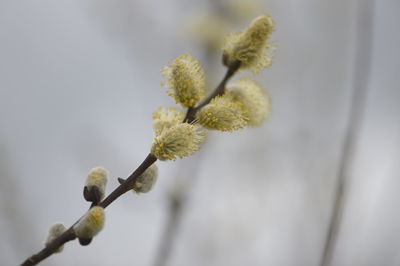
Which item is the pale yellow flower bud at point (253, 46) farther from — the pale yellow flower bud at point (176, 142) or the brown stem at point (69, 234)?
the brown stem at point (69, 234)

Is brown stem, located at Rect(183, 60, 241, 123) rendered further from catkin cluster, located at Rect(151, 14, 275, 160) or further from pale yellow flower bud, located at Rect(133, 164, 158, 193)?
pale yellow flower bud, located at Rect(133, 164, 158, 193)

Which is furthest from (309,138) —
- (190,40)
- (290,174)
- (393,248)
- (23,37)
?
(23,37)

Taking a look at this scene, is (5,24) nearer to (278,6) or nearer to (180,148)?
(278,6)

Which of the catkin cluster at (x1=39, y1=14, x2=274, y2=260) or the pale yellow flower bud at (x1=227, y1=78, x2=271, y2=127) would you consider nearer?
the catkin cluster at (x1=39, y1=14, x2=274, y2=260)

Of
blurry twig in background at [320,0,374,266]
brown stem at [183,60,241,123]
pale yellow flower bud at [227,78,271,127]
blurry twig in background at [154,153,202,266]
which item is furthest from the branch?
blurry twig in background at [154,153,202,266]

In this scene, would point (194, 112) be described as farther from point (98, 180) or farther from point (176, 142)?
point (98, 180)

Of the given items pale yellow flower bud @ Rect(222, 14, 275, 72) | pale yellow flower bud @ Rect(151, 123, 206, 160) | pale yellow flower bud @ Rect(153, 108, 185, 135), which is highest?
pale yellow flower bud @ Rect(222, 14, 275, 72)
